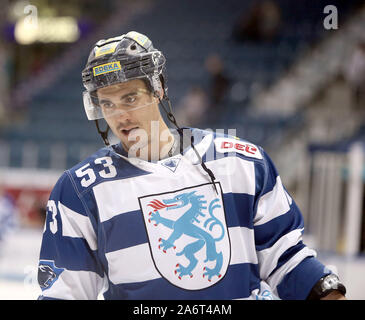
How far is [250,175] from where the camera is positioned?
1.35 m

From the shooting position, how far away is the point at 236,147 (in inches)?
54.9

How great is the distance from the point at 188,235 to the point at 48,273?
0.30 m

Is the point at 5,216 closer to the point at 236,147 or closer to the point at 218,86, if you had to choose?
the point at 218,86

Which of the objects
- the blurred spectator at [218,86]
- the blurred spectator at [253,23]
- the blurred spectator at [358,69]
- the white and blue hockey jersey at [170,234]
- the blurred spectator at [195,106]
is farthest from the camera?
the blurred spectator at [253,23]

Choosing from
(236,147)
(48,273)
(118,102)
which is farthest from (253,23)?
(48,273)

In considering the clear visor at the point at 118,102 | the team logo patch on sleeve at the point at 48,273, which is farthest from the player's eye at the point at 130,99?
the team logo patch on sleeve at the point at 48,273

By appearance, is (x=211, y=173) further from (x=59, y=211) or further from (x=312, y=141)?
(x=312, y=141)

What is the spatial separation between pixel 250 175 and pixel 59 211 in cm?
Answer: 41

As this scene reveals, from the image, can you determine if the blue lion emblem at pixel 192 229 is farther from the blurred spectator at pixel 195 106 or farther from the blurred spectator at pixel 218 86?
the blurred spectator at pixel 218 86

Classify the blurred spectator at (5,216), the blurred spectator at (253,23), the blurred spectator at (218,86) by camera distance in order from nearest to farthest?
the blurred spectator at (218,86), the blurred spectator at (253,23), the blurred spectator at (5,216)

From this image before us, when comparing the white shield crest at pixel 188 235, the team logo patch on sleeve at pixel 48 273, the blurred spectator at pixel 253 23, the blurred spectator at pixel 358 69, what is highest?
the blurred spectator at pixel 253 23

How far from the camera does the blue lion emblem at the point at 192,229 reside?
4.16ft

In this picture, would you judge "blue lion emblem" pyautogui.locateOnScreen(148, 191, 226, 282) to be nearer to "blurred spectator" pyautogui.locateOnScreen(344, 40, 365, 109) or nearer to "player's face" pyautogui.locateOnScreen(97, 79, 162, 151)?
"player's face" pyautogui.locateOnScreen(97, 79, 162, 151)

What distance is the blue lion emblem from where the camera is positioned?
4.16 ft
